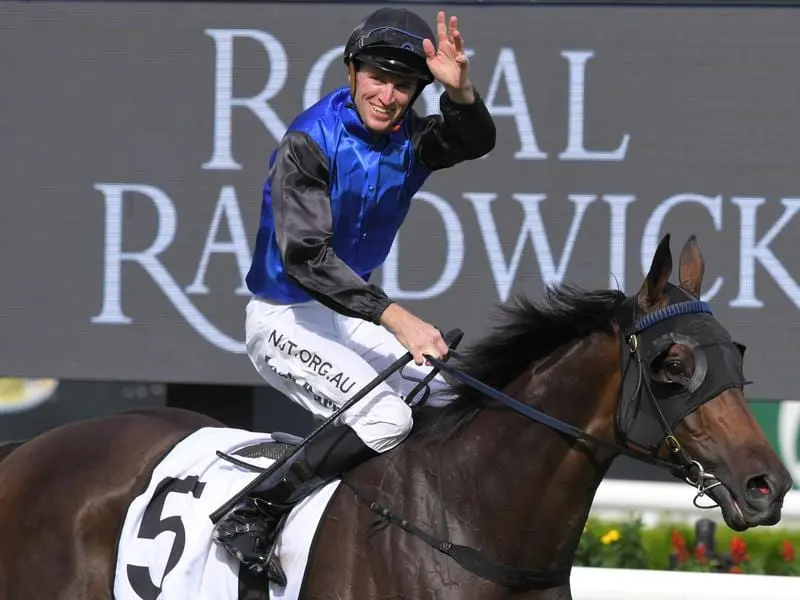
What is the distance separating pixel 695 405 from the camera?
2.70m

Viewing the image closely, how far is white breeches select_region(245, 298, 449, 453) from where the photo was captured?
3.10m

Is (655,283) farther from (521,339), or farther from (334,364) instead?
(334,364)

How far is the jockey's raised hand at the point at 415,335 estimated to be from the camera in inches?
116

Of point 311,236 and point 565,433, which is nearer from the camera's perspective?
point 565,433

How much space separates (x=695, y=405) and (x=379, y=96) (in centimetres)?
109

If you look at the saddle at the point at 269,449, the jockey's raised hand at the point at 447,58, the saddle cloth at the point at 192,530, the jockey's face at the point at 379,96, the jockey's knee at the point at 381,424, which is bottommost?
the saddle cloth at the point at 192,530

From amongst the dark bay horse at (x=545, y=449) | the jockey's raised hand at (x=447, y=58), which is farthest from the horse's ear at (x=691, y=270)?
the jockey's raised hand at (x=447, y=58)

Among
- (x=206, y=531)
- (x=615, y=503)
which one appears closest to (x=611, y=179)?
(x=615, y=503)

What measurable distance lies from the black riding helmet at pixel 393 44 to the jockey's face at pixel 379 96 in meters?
0.03

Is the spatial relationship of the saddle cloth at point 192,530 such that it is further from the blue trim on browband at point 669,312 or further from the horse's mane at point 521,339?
the blue trim on browband at point 669,312

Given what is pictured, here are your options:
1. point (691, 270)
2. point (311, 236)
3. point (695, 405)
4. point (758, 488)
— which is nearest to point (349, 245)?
point (311, 236)

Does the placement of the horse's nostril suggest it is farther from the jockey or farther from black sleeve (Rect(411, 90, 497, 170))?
black sleeve (Rect(411, 90, 497, 170))

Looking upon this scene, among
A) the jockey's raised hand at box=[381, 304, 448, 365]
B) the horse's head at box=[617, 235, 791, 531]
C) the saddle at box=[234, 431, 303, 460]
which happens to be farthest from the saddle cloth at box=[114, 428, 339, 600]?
the horse's head at box=[617, 235, 791, 531]

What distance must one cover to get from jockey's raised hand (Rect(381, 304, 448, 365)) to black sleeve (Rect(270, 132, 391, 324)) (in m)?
0.03
